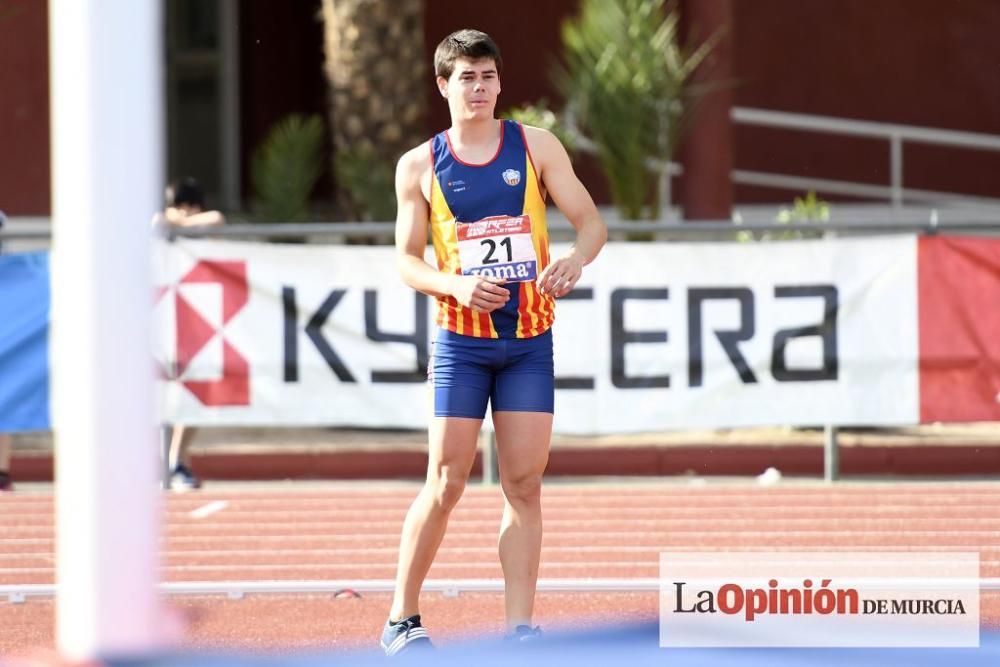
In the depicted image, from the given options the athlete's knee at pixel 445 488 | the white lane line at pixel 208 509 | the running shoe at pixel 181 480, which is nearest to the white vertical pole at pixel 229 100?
the running shoe at pixel 181 480

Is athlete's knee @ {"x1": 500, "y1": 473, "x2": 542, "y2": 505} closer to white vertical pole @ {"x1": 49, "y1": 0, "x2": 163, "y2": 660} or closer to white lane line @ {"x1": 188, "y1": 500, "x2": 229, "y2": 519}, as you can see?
white vertical pole @ {"x1": 49, "y1": 0, "x2": 163, "y2": 660}

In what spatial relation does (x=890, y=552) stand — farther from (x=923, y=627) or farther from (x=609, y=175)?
(x=609, y=175)

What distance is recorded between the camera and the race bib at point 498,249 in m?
5.27

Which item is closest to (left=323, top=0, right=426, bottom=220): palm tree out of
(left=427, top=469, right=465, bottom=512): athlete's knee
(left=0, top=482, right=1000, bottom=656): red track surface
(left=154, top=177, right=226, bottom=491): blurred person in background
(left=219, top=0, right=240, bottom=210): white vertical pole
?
(left=154, top=177, right=226, bottom=491): blurred person in background

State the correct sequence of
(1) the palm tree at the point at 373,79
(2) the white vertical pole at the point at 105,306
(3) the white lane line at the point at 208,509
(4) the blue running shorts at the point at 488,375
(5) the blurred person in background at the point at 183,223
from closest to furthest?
(2) the white vertical pole at the point at 105,306, (4) the blue running shorts at the point at 488,375, (3) the white lane line at the point at 208,509, (5) the blurred person in background at the point at 183,223, (1) the palm tree at the point at 373,79

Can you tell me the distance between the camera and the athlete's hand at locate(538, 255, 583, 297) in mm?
5090

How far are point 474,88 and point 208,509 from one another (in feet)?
14.9

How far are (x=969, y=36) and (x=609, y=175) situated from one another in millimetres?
6094

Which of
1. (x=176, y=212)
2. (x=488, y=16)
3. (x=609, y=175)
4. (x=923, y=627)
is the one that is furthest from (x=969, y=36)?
(x=923, y=627)

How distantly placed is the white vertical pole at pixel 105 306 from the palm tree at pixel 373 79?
9734 millimetres

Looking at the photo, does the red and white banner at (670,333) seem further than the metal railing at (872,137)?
No

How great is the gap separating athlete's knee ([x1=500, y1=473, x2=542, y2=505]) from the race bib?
2.17ft

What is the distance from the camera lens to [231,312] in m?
9.49

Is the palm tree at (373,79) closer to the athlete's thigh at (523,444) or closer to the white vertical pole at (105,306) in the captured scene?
the athlete's thigh at (523,444)
